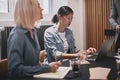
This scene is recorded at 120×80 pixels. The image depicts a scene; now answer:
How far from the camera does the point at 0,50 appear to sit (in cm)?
275

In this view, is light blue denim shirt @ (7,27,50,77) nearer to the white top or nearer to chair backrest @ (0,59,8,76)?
chair backrest @ (0,59,8,76)

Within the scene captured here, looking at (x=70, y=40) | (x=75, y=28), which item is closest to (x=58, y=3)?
(x=75, y=28)

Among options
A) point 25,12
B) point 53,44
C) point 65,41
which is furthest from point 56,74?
point 65,41

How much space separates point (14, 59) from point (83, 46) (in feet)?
10.5

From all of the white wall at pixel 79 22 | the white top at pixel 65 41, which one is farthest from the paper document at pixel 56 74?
the white wall at pixel 79 22

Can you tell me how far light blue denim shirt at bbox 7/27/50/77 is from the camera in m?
1.67

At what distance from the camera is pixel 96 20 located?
4625mm

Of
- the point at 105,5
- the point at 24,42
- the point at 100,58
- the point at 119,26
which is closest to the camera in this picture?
the point at 24,42

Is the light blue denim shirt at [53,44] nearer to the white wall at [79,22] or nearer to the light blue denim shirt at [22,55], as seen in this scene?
the light blue denim shirt at [22,55]

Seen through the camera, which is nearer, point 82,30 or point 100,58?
point 100,58

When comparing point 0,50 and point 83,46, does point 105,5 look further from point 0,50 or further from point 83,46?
point 0,50

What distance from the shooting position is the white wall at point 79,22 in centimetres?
462

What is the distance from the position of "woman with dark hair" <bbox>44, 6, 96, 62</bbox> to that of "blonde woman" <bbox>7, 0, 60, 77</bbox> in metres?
0.78

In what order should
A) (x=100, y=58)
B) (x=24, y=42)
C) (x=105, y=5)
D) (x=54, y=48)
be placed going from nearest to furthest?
1. (x=24, y=42)
2. (x=100, y=58)
3. (x=54, y=48)
4. (x=105, y=5)
